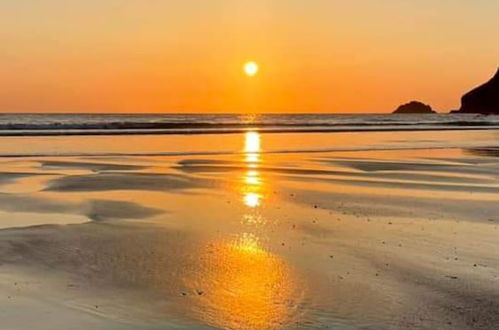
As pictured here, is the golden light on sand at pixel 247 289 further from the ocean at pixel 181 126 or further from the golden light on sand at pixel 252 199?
the ocean at pixel 181 126

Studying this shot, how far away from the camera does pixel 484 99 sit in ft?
578

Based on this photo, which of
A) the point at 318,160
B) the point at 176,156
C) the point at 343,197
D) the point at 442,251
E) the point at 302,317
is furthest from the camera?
the point at 176,156

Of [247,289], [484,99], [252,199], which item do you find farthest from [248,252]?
[484,99]

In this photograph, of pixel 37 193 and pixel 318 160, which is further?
pixel 318 160

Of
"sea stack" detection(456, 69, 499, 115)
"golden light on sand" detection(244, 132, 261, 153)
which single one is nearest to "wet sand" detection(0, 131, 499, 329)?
"golden light on sand" detection(244, 132, 261, 153)

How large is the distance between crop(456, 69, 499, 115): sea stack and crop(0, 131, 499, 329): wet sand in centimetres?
16350

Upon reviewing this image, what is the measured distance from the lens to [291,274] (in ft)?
27.5

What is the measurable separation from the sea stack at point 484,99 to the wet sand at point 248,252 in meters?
164

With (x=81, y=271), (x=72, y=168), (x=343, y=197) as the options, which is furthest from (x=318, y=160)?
(x=81, y=271)

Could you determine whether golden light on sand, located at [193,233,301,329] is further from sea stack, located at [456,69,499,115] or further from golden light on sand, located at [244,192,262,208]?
sea stack, located at [456,69,499,115]

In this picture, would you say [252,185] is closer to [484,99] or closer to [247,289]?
[247,289]

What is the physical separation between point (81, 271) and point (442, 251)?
4.98m

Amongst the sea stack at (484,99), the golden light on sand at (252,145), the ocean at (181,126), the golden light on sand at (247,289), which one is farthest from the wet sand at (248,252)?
the sea stack at (484,99)

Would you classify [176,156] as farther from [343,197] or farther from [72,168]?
[343,197]
